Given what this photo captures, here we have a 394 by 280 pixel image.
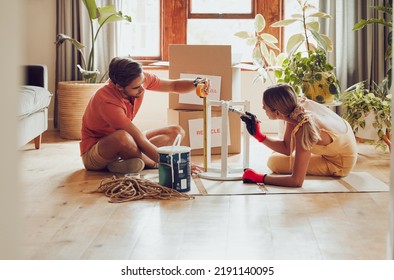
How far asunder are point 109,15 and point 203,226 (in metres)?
2.98

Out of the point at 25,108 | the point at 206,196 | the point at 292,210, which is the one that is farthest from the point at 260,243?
the point at 25,108

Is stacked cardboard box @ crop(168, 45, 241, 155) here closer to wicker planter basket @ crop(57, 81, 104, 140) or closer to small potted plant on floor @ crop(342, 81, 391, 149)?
small potted plant on floor @ crop(342, 81, 391, 149)

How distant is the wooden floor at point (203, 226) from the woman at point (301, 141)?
223 millimetres

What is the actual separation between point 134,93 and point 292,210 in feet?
3.97

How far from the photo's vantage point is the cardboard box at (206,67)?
Result: 15.1 ft

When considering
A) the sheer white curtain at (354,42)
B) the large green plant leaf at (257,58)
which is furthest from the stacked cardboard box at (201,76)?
the sheer white curtain at (354,42)

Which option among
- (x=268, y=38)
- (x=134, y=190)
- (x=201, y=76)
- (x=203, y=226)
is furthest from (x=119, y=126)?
(x=268, y=38)

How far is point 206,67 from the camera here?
4625 mm

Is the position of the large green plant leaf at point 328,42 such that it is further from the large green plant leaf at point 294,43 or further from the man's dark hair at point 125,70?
the man's dark hair at point 125,70

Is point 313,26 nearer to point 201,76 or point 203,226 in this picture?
point 201,76

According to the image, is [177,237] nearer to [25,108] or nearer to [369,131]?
[25,108]

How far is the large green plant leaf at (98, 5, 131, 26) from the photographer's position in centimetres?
544

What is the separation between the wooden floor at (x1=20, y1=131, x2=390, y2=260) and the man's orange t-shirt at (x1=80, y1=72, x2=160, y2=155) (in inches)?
12.5

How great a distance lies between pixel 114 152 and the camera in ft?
12.9
